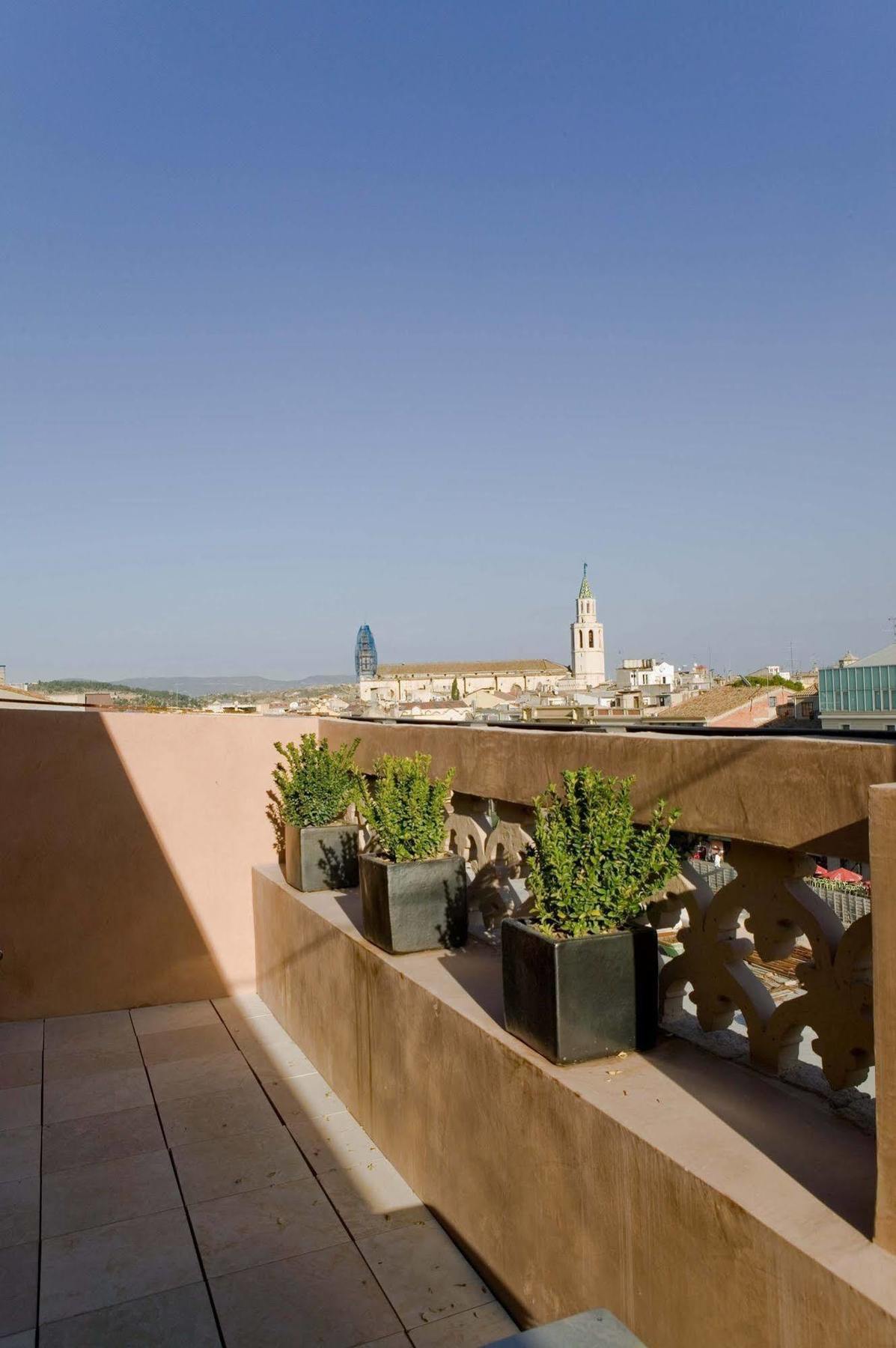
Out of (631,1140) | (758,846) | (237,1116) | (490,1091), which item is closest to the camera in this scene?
(631,1140)

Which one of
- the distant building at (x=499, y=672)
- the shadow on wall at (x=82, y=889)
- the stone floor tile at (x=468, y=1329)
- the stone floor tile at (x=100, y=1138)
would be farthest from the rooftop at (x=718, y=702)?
the distant building at (x=499, y=672)

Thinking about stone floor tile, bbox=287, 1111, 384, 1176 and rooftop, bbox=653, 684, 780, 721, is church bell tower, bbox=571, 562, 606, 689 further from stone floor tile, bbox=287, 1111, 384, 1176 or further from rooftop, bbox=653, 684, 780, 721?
stone floor tile, bbox=287, 1111, 384, 1176

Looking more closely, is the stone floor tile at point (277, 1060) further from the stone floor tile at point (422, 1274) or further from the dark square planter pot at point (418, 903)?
the stone floor tile at point (422, 1274)

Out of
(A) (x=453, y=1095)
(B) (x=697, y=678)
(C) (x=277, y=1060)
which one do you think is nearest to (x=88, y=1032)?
(C) (x=277, y=1060)

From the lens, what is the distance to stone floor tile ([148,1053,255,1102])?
12.5ft

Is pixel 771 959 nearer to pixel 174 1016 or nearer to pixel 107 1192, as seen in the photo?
pixel 107 1192

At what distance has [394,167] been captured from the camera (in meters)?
11.0

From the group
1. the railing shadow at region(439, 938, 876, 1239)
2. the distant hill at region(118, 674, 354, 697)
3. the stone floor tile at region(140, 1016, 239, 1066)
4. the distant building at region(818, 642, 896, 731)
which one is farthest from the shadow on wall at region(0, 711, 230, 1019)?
the distant hill at region(118, 674, 354, 697)

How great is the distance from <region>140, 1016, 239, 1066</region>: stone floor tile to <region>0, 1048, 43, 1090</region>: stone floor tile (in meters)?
Result: 0.46

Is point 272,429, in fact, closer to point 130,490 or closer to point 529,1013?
point 130,490

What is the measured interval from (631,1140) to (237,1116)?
7.70 ft

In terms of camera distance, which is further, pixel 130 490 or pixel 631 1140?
pixel 130 490

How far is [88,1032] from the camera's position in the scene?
460cm

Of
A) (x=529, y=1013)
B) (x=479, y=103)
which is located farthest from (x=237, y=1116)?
(x=479, y=103)
